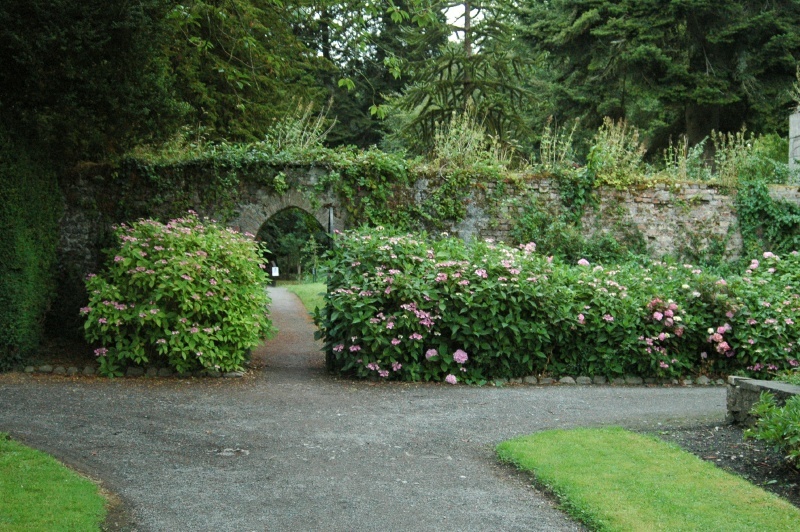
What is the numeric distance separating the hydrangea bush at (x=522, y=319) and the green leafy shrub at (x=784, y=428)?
380 centimetres

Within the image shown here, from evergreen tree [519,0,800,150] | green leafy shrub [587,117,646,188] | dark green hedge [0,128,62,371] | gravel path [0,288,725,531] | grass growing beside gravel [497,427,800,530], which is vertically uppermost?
evergreen tree [519,0,800,150]

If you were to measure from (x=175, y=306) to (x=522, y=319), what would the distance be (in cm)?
405

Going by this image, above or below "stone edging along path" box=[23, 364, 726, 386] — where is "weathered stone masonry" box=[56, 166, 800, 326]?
above

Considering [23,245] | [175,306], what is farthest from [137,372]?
[23,245]

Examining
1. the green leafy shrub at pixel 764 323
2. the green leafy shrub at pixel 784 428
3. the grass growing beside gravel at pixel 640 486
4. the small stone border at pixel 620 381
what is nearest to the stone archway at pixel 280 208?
the small stone border at pixel 620 381

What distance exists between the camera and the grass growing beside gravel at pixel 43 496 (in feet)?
12.7

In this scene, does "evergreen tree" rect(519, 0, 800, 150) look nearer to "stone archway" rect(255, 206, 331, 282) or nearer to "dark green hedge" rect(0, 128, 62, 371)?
"stone archway" rect(255, 206, 331, 282)

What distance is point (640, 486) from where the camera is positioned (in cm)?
459

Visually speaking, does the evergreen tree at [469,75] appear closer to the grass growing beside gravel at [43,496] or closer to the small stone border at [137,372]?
the small stone border at [137,372]

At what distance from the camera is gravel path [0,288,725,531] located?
4271mm

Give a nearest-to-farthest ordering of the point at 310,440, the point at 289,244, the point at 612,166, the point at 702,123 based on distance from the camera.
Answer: the point at 310,440 < the point at 612,166 < the point at 702,123 < the point at 289,244

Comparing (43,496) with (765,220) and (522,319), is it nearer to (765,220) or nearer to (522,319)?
(522,319)

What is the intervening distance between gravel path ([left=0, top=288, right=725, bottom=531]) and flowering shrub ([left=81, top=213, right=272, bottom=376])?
360 millimetres

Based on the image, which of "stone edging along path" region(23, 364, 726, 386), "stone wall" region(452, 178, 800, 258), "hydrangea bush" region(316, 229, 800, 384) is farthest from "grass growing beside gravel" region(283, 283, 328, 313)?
"stone edging along path" region(23, 364, 726, 386)
